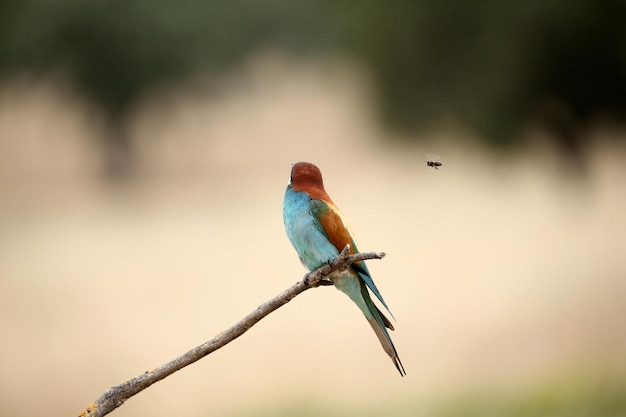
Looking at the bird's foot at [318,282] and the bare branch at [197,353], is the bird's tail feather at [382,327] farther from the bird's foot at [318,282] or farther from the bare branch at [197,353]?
the bare branch at [197,353]

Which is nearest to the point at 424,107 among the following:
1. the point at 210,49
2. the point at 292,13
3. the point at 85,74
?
the point at 292,13

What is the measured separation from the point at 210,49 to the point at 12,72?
Result: 1.36 metres

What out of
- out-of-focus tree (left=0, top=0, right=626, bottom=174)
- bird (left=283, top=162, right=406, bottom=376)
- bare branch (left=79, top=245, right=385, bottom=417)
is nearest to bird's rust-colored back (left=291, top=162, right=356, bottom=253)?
bird (left=283, top=162, right=406, bottom=376)

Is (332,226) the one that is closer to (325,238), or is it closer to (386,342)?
(325,238)

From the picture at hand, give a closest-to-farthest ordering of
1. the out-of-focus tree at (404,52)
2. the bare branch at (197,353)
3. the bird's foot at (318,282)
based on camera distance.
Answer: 1. the bare branch at (197,353)
2. the bird's foot at (318,282)
3. the out-of-focus tree at (404,52)

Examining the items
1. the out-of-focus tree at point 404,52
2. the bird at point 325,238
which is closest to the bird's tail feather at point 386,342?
the bird at point 325,238

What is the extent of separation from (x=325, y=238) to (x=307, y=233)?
51 mm

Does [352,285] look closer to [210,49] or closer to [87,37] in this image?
[210,49]

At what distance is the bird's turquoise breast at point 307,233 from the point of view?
2.12 metres

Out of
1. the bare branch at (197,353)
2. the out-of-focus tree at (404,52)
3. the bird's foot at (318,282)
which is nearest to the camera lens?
the bare branch at (197,353)

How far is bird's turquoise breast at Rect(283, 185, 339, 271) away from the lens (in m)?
2.12

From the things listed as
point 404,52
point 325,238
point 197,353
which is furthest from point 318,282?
point 404,52

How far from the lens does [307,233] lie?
2.12 metres

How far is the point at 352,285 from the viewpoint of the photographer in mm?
2104
